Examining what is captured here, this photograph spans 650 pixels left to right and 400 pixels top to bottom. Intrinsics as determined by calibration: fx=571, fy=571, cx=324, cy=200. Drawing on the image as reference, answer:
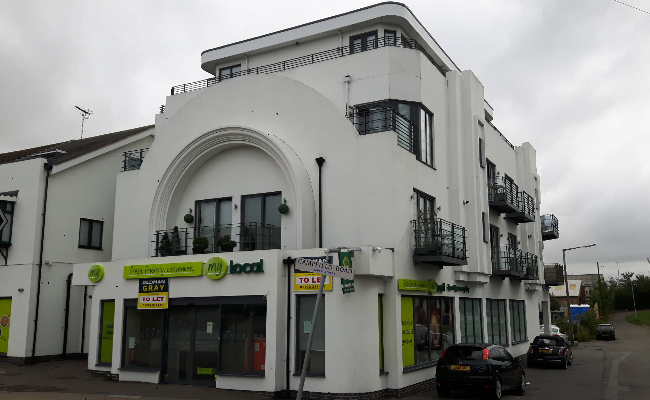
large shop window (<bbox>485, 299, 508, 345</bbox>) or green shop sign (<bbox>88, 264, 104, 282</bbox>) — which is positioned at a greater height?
green shop sign (<bbox>88, 264, 104, 282</bbox>)

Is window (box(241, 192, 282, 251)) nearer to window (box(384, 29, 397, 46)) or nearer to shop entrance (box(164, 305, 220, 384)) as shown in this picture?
shop entrance (box(164, 305, 220, 384))

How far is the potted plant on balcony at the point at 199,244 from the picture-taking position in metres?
18.1

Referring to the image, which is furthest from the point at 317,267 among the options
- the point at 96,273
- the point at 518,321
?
the point at 518,321

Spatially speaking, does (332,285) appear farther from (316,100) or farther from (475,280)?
(475,280)

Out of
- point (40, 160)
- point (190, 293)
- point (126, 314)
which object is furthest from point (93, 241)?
point (190, 293)

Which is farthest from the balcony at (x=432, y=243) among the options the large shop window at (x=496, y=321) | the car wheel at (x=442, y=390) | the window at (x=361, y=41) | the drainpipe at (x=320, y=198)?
the window at (x=361, y=41)

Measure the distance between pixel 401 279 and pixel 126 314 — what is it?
888cm

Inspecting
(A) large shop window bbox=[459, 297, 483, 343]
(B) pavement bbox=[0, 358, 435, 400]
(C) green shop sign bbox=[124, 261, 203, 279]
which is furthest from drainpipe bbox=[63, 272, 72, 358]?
(A) large shop window bbox=[459, 297, 483, 343]

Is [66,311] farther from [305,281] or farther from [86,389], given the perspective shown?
[305,281]

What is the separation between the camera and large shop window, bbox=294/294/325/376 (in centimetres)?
1498

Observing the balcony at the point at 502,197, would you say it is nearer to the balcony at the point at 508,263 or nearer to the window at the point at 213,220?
the balcony at the point at 508,263

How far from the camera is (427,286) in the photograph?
17953 millimetres

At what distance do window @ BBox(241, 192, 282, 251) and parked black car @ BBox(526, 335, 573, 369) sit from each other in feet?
46.4

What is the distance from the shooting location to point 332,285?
49.0 feet
